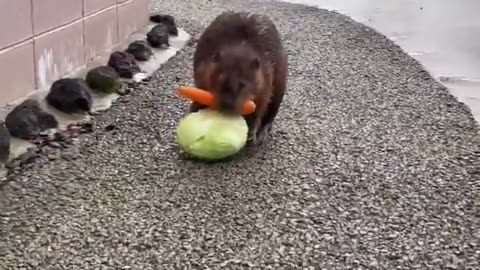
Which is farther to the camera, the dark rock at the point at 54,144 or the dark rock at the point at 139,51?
the dark rock at the point at 139,51

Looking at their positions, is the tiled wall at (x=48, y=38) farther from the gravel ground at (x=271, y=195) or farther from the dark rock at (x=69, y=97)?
the gravel ground at (x=271, y=195)

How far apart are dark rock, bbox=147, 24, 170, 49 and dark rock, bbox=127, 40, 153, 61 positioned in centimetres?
23

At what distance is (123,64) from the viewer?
377 cm

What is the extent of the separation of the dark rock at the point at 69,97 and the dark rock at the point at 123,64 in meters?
0.49

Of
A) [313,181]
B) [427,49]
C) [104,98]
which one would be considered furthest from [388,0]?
[313,181]

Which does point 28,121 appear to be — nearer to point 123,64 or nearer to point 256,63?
point 256,63

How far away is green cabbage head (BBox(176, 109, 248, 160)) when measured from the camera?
2676 mm

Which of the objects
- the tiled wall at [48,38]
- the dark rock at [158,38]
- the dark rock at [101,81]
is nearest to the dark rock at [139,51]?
the tiled wall at [48,38]

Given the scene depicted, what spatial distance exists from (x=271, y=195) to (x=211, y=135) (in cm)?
31

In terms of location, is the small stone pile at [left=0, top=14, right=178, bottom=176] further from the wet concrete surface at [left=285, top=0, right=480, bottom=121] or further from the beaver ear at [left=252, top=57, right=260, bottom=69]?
the wet concrete surface at [left=285, top=0, right=480, bottom=121]

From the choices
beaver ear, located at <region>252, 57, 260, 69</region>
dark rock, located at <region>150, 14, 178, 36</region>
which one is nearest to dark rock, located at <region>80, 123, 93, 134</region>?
beaver ear, located at <region>252, 57, 260, 69</region>

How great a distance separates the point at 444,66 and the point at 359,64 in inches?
20.7

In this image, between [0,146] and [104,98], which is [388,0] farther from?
[0,146]

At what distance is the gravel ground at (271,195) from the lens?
6.94 ft
